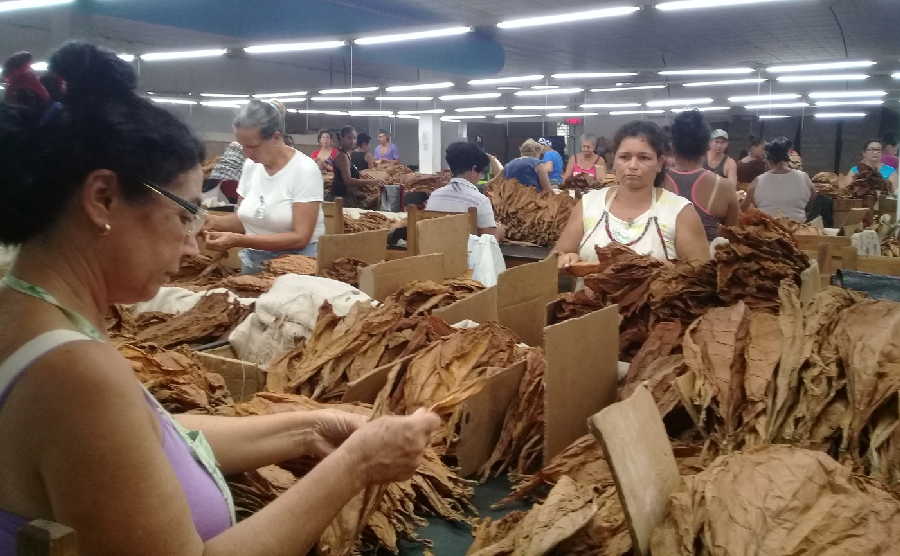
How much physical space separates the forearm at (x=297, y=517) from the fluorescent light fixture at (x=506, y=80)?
27.5ft

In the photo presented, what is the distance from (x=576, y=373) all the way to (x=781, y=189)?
5.08m

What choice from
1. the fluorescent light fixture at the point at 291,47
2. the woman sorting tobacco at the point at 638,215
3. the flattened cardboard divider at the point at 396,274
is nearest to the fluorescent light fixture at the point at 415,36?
the fluorescent light fixture at the point at 291,47

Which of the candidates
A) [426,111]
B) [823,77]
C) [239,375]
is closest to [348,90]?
[426,111]

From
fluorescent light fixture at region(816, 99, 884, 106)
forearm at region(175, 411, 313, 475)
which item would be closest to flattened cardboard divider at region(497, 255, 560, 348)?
forearm at region(175, 411, 313, 475)

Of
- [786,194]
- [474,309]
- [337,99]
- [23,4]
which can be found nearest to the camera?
[474,309]

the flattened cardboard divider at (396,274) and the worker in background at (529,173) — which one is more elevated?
the worker in background at (529,173)

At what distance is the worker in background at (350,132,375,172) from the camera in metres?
8.20

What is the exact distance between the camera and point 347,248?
324 centimetres

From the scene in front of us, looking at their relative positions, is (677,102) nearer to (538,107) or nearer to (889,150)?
(538,107)

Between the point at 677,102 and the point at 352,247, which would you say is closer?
the point at 352,247

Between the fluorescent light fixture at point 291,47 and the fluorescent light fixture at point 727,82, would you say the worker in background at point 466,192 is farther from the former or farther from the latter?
the fluorescent light fixture at point 727,82

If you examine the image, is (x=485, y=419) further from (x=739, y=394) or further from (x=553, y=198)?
(x=553, y=198)

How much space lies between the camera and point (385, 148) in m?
8.48

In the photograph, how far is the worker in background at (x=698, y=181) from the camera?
3.81 meters
